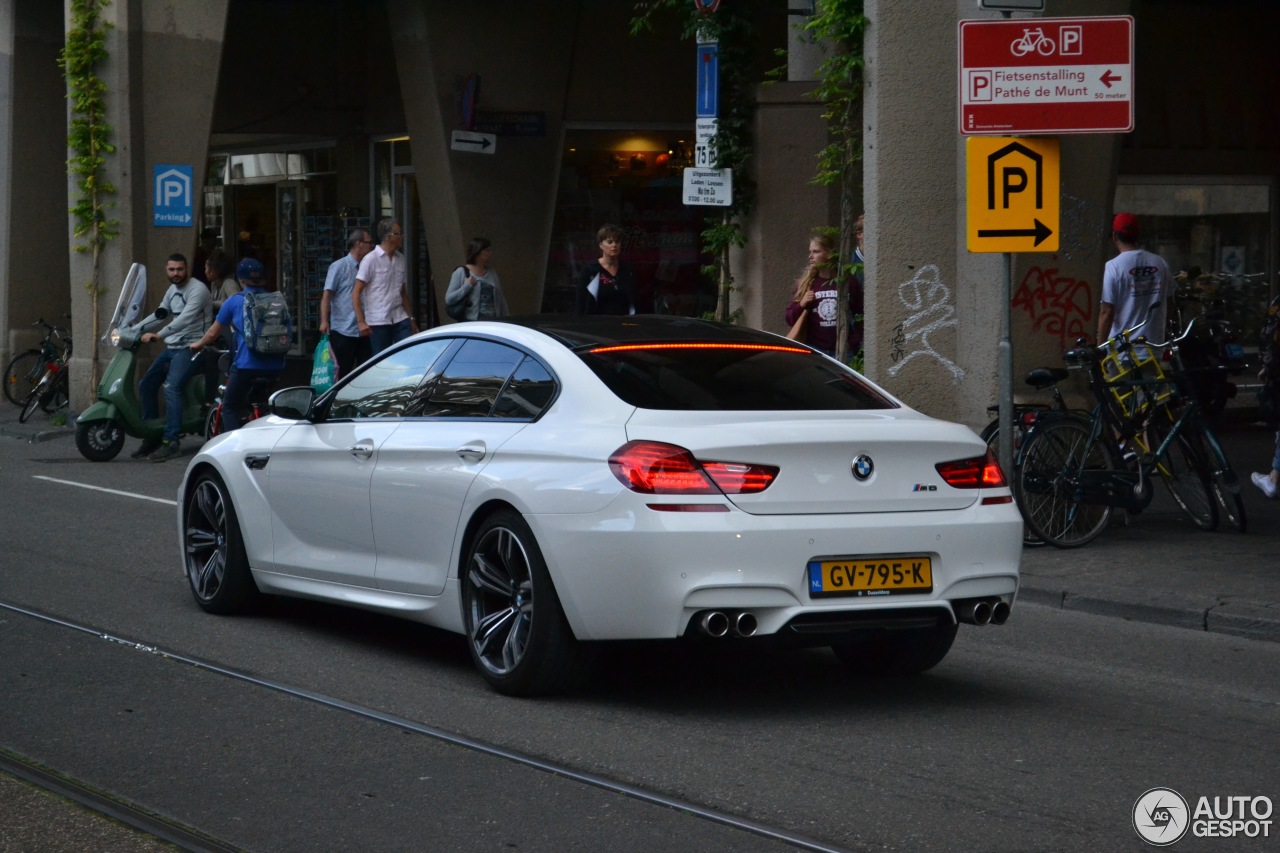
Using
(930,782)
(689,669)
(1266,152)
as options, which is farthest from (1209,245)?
(930,782)

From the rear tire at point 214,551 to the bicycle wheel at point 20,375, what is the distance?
15.7m

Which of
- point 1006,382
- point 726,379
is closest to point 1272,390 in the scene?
point 1006,382

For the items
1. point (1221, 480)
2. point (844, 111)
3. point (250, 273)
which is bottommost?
point (1221, 480)

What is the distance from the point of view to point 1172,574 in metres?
→ 9.62

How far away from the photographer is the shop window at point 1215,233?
23.3 m

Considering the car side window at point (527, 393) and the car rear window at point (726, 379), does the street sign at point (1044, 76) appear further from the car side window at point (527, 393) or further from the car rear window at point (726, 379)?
the car side window at point (527, 393)

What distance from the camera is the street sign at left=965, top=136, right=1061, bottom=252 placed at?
10398 mm

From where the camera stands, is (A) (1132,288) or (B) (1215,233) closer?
(A) (1132,288)

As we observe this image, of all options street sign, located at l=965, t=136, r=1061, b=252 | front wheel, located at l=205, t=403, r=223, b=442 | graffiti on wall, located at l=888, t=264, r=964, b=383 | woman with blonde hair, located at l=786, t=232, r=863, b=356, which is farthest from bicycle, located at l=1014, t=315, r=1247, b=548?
front wheel, located at l=205, t=403, r=223, b=442

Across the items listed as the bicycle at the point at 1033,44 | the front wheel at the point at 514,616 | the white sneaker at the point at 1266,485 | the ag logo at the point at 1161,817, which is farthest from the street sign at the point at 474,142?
the ag logo at the point at 1161,817

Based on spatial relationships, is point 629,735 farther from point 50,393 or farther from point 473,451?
point 50,393

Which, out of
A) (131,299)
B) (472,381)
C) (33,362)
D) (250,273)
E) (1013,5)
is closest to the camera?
(472,381)

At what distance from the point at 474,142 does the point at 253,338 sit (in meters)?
6.71

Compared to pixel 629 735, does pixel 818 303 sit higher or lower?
higher
